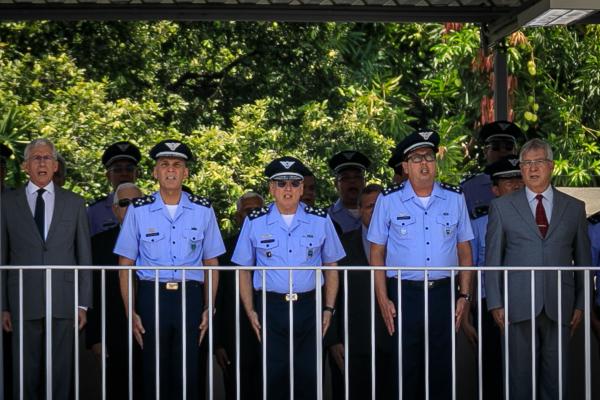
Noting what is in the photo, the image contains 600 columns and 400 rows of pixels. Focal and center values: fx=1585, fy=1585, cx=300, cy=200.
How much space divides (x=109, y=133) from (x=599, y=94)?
7604 mm

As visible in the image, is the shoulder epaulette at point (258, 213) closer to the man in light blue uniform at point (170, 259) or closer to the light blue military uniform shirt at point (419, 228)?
the man in light blue uniform at point (170, 259)

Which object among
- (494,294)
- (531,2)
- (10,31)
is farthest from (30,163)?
(10,31)

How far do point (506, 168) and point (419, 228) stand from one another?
1141 millimetres

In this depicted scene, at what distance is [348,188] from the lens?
1183 centimetres

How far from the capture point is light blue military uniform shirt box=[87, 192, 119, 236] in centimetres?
1132

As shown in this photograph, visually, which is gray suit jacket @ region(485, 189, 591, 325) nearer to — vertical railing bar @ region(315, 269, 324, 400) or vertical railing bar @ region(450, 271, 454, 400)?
vertical railing bar @ region(450, 271, 454, 400)

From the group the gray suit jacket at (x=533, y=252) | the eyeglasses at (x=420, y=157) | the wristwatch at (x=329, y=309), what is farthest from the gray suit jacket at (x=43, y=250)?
the gray suit jacket at (x=533, y=252)

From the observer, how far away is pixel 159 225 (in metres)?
9.93

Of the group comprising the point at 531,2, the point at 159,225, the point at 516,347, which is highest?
the point at 531,2

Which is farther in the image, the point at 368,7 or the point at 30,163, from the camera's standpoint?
the point at 368,7

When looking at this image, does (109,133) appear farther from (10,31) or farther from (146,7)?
(146,7)

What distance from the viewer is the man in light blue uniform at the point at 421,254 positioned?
9875mm

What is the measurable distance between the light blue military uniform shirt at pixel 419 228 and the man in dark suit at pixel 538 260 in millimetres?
224

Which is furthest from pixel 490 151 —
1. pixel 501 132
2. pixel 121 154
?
pixel 121 154
